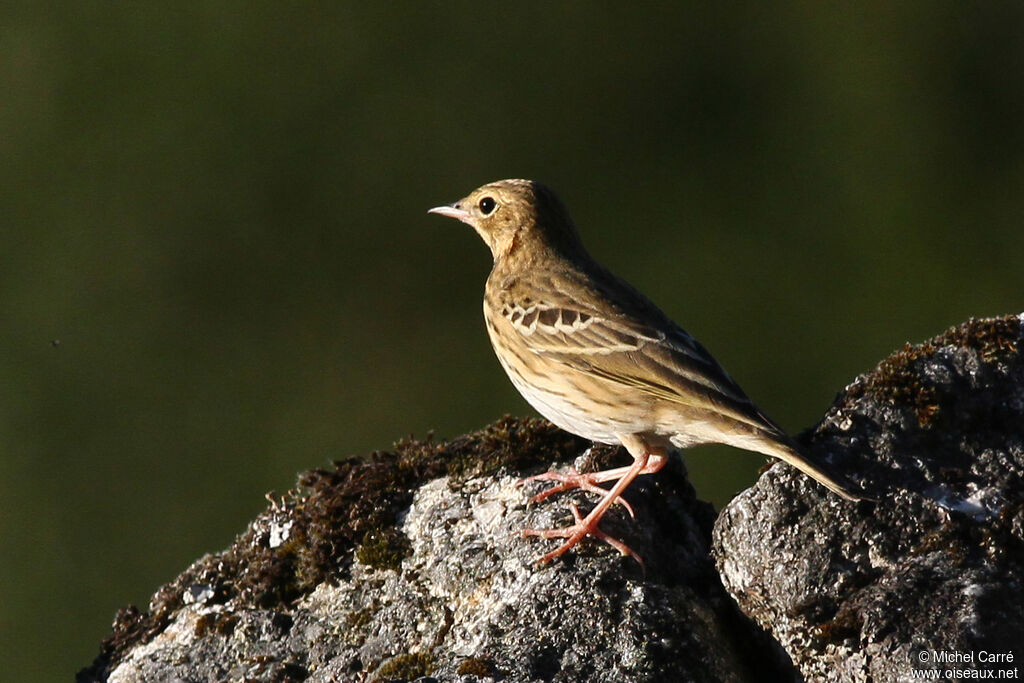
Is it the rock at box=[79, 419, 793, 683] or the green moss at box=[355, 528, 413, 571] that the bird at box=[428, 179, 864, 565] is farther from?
the green moss at box=[355, 528, 413, 571]

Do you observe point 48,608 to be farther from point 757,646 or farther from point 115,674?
point 757,646

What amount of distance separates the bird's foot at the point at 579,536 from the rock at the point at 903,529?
397 millimetres

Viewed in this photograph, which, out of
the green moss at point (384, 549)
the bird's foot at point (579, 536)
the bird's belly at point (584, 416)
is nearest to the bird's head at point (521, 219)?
the bird's belly at point (584, 416)

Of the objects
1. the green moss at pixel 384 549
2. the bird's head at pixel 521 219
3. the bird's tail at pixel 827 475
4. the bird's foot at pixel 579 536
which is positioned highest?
the bird's head at pixel 521 219

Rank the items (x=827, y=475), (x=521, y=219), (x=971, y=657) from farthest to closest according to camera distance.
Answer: (x=521, y=219) < (x=827, y=475) < (x=971, y=657)

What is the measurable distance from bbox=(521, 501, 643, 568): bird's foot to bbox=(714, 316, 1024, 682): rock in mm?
397

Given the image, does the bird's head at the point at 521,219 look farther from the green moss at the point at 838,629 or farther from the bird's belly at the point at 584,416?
the green moss at the point at 838,629

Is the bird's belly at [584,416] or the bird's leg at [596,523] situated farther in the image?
the bird's belly at [584,416]

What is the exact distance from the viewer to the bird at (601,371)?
5.43 m

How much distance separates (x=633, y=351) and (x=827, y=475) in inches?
61.4

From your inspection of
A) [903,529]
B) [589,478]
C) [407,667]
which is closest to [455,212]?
[589,478]

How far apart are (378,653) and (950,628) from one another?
2209 millimetres

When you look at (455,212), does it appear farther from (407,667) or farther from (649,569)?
(407,667)

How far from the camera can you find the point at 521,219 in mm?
7340
